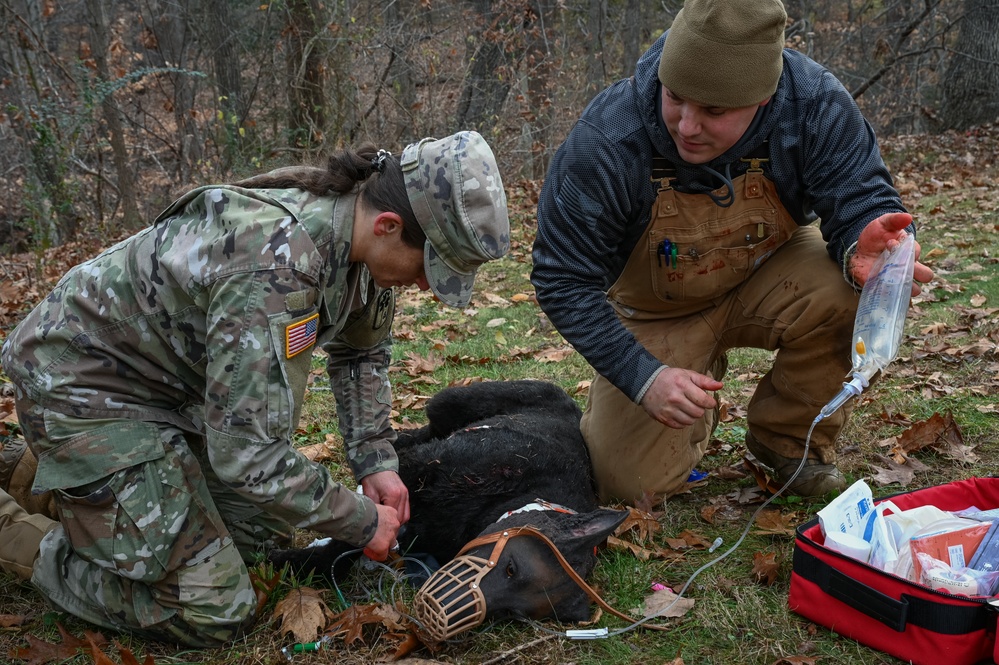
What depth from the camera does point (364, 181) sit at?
290 cm

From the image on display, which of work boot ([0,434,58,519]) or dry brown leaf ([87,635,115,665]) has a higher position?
work boot ([0,434,58,519])

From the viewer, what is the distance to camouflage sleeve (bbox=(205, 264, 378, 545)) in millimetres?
2578

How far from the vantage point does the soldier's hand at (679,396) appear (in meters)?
3.25

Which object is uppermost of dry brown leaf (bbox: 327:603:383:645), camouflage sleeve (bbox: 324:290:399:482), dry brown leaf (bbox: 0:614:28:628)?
camouflage sleeve (bbox: 324:290:399:482)

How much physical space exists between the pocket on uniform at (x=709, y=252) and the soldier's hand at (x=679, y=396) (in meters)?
0.58

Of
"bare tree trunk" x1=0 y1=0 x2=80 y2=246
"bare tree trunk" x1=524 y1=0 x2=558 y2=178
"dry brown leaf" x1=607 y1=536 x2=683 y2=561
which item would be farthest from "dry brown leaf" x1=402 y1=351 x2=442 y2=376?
"bare tree trunk" x1=524 y1=0 x2=558 y2=178

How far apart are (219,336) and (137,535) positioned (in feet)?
2.57

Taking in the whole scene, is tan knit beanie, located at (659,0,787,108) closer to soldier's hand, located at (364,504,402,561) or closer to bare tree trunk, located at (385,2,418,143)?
soldier's hand, located at (364,504,402,561)

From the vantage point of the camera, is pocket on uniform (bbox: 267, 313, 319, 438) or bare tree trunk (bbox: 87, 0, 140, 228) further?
bare tree trunk (bbox: 87, 0, 140, 228)

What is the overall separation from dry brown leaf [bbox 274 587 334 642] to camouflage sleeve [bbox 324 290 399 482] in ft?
1.76

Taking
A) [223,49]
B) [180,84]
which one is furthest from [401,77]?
[180,84]

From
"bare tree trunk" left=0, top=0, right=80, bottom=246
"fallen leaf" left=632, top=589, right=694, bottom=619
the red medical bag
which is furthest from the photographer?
"bare tree trunk" left=0, top=0, right=80, bottom=246

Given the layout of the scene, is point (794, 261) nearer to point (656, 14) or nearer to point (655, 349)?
point (655, 349)

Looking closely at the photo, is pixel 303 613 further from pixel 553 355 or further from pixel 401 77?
pixel 401 77
